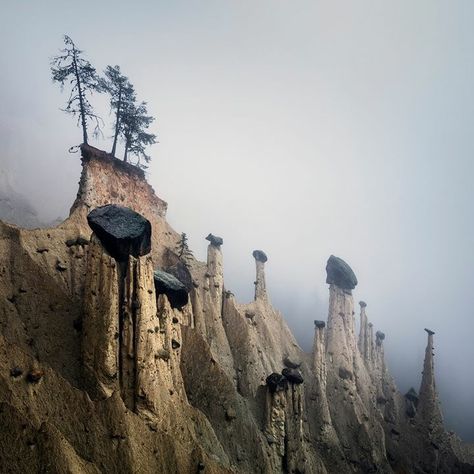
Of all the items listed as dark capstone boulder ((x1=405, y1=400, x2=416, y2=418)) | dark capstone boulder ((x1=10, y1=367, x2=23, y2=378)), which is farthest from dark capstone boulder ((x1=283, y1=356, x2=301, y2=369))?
dark capstone boulder ((x1=10, y1=367, x2=23, y2=378))

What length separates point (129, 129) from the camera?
42688 mm

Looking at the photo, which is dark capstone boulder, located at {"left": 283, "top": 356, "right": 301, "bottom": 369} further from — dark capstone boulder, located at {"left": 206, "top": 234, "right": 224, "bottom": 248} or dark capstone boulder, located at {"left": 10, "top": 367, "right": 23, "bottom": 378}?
dark capstone boulder, located at {"left": 10, "top": 367, "right": 23, "bottom": 378}

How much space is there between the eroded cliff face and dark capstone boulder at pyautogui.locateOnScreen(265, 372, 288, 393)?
11 cm

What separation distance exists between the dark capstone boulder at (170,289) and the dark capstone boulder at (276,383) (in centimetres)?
1174

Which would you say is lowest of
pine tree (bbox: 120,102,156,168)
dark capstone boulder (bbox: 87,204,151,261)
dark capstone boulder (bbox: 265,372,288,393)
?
dark capstone boulder (bbox: 265,372,288,393)

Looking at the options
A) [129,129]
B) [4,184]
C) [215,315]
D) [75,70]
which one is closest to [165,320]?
[215,315]

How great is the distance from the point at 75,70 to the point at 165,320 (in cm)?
3038

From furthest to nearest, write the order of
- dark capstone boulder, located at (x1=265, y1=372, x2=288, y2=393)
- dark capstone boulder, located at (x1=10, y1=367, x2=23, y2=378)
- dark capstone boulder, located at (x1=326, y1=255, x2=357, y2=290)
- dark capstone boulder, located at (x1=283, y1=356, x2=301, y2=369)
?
1. dark capstone boulder, located at (x1=326, y1=255, x2=357, y2=290)
2. dark capstone boulder, located at (x1=283, y1=356, x2=301, y2=369)
3. dark capstone boulder, located at (x1=265, y1=372, x2=288, y2=393)
4. dark capstone boulder, located at (x1=10, y1=367, x2=23, y2=378)

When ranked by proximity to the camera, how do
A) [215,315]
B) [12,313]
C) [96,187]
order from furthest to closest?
[215,315] < [96,187] < [12,313]

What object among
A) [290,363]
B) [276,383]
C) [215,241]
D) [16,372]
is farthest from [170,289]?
[290,363]

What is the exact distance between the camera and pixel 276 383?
106 feet

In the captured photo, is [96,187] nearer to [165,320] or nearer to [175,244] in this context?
[175,244]

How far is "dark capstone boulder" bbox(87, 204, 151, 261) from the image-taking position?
22922 mm

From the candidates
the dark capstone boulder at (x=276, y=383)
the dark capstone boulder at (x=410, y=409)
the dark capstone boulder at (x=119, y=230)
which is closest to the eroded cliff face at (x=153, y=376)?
the dark capstone boulder at (x=276, y=383)
